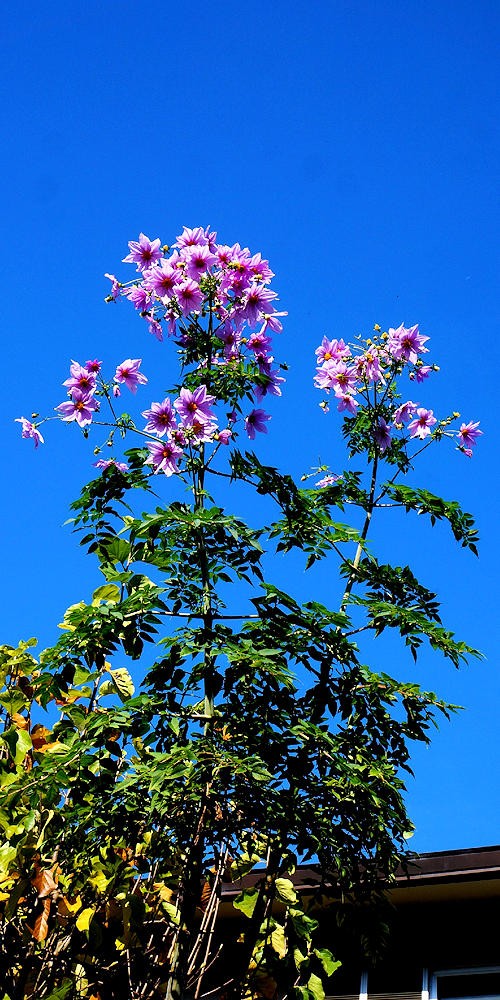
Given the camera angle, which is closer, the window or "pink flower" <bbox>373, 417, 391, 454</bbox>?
"pink flower" <bbox>373, 417, 391, 454</bbox>

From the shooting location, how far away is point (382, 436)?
19.8ft

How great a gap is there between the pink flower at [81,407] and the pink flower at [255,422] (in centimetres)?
76

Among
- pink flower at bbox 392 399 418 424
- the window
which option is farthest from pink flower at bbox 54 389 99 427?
the window

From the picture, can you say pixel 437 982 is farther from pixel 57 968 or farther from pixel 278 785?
pixel 278 785

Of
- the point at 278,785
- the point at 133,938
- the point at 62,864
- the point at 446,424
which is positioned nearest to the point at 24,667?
the point at 62,864

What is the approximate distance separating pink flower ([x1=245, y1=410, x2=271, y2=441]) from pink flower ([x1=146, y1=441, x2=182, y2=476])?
53cm

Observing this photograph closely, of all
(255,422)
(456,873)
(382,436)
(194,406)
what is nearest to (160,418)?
(194,406)

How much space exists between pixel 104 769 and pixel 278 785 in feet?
2.41

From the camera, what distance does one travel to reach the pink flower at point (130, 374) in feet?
16.8

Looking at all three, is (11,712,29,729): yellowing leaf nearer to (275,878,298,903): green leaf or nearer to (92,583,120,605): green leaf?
(92,583,120,605): green leaf

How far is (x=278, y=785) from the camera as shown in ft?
13.9

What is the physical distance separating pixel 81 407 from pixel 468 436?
2.47 metres

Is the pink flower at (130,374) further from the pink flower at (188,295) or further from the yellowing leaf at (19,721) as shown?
the yellowing leaf at (19,721)

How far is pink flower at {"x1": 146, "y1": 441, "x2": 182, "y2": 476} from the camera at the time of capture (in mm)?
4707
